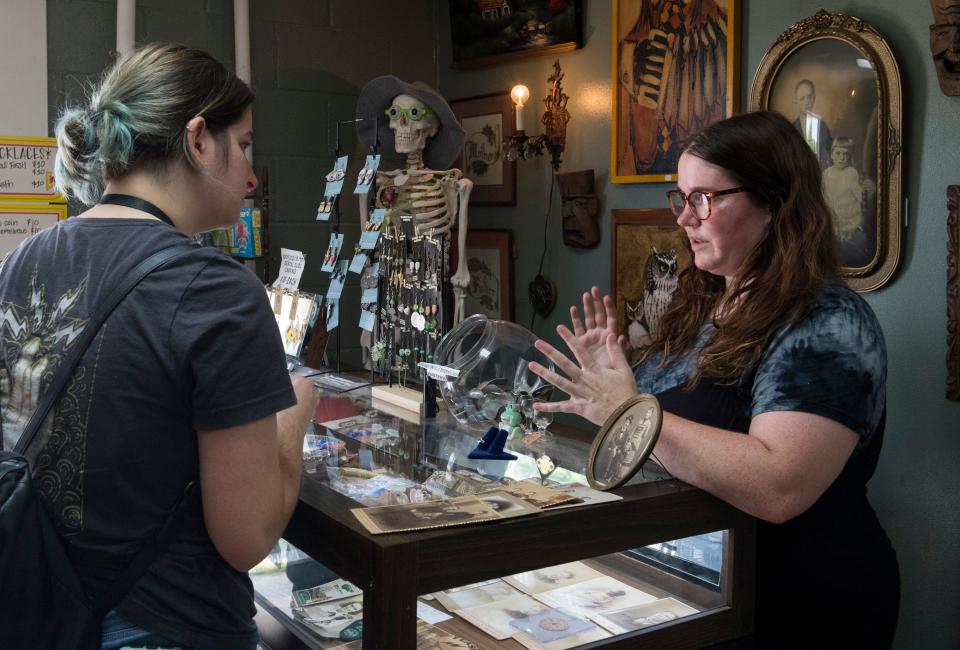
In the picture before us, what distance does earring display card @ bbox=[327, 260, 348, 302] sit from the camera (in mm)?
2979

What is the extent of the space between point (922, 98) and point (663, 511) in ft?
6.11

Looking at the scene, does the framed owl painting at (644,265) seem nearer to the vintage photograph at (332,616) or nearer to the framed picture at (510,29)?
the framed picture at (510,29)

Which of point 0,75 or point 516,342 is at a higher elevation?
point 0,75

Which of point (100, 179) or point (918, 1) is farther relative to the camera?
point (918, 1)

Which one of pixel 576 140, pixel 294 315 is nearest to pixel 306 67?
pixel 576 140

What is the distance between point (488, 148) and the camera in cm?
477

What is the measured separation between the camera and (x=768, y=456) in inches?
63.6

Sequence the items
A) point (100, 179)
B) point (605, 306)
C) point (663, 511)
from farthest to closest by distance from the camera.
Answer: point (605, 306), point (663, 511), point (100, 179)

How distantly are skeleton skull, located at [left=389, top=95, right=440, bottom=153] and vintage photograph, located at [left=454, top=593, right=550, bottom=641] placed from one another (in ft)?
8.43

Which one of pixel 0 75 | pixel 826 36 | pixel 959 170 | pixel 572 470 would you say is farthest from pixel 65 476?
pixel 0 75

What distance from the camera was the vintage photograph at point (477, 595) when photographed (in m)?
1.56

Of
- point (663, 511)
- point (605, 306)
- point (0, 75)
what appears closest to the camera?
point (663, 511)

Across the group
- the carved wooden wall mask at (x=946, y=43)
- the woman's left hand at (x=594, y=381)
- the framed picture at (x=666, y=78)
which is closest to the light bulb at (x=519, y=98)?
the framed picture at (x=666, y=78)

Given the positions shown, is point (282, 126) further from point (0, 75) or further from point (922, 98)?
point (922, 98)
